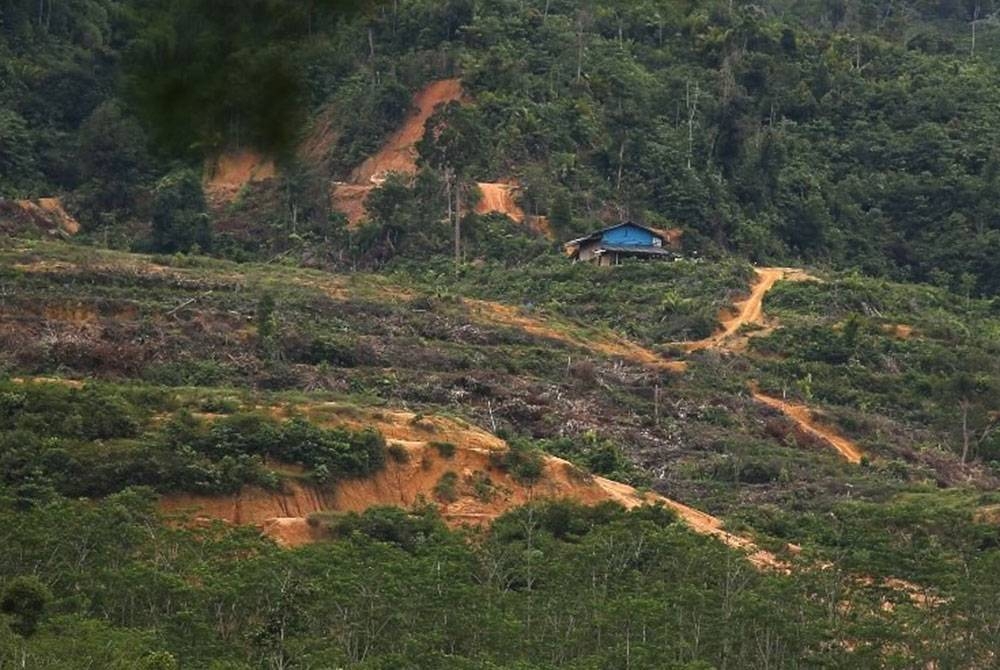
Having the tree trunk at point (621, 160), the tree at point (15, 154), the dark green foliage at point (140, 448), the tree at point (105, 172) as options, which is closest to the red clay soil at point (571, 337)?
the dark green foliage at point (140, 448)

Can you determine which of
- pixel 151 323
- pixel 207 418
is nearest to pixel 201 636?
→ pixel 207 418

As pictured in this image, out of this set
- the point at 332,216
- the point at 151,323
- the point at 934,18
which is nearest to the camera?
the point at 151,323

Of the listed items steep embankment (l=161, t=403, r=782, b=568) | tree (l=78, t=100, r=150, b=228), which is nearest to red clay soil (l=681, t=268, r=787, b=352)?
steep embankment (l=161, t=403, r=782, b=568)

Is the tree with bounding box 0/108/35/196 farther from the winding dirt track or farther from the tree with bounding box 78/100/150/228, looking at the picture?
the winding dirt track

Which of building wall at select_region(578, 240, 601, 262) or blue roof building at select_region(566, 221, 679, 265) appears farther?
building wall at select_region(578, 240, 601, 262)

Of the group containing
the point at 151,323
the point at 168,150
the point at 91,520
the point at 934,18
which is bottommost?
the point at 934,18

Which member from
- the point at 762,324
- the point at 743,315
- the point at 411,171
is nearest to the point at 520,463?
the point at 762,324

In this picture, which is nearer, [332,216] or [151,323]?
[151,323]

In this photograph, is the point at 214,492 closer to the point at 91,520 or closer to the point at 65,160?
the point at 91,520
